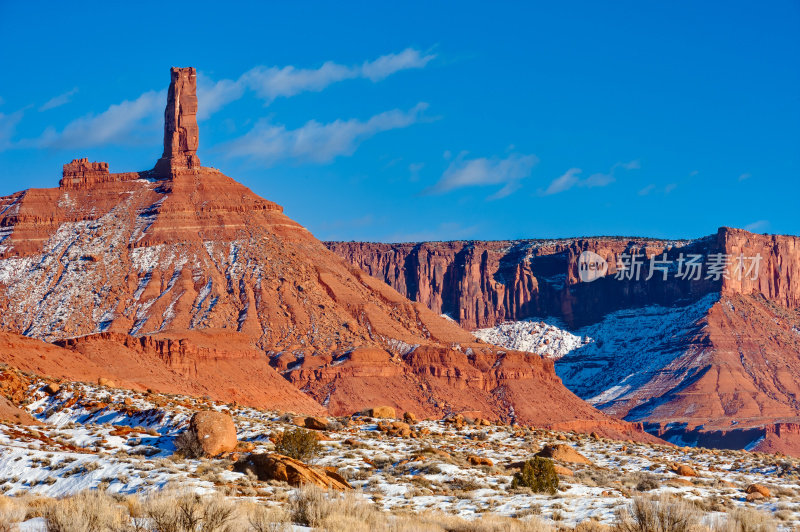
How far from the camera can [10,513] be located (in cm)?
1902

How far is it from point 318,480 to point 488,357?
305 feet

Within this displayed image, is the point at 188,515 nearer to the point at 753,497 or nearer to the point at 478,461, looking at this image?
the point at 753,497

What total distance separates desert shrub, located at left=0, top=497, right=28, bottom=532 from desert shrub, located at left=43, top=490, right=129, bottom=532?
42cm

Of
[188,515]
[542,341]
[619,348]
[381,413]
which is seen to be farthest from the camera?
[542,341]

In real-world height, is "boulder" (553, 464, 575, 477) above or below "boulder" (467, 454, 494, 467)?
below

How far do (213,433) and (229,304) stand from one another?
79.6 metres

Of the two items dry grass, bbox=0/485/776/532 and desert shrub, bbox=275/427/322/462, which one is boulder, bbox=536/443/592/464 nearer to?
desert shrub, bbox=275/427/322/462

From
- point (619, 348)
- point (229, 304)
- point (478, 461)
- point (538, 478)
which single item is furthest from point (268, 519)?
point (619, 348)

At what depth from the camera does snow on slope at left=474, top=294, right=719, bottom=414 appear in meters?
159

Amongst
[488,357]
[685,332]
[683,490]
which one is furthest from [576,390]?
[683,490]

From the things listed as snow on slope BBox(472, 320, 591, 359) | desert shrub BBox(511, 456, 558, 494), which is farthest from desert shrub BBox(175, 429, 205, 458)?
snow on slope BBox(472, 320, 591, 359)

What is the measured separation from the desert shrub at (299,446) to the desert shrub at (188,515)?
13301 mm

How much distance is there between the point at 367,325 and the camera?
11512 centimetres

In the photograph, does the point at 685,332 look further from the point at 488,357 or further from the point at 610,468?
the point at 610,468
